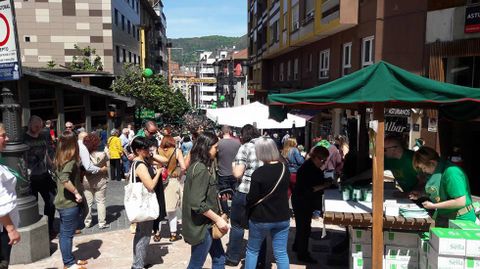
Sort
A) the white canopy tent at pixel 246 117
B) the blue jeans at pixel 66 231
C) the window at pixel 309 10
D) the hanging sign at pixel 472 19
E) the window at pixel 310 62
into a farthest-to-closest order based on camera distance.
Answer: the window at pixel 310 62
the window at pixel 309 10
the white canopy tent at pixel 246 117
the hanging sign at pixel 472 19
the blue jeans at pixel 66 231

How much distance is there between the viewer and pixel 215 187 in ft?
14.2

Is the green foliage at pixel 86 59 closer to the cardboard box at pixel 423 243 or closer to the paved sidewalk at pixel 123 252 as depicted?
the paved sidewalk at pixel 123 252

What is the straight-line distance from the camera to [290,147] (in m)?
8.53

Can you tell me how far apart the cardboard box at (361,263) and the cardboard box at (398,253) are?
0.24m

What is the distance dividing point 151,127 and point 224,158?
7.49ft

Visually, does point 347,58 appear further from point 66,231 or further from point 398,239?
point 66,231

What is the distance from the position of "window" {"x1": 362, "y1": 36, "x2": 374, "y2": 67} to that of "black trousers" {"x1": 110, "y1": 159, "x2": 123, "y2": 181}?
1050 centimetres

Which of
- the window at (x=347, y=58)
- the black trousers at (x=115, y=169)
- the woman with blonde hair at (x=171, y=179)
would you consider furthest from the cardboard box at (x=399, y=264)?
the window at (x=347, y=58)

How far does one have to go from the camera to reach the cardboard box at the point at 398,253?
447cm

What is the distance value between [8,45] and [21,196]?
80.7 inches

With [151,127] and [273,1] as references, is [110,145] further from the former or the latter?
[273,1]

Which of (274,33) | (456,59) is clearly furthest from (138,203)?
(274,33)

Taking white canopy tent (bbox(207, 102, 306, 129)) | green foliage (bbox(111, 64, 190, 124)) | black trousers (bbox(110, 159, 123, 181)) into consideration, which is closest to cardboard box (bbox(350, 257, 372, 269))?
white canopy tent (bbox(207, 102, 306, 129))

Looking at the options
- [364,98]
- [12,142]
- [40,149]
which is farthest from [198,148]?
[40,149]
